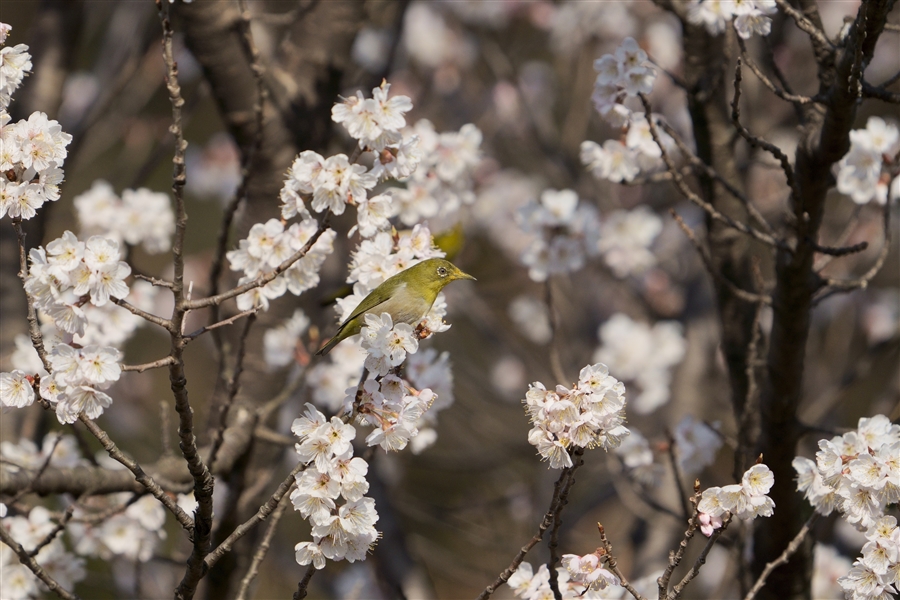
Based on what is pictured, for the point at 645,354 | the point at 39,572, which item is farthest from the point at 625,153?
→ the point at 645,354

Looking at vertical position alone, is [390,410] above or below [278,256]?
below

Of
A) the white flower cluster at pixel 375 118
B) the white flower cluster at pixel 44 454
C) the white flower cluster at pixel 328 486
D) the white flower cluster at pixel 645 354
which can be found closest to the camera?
the white flower cluster at pixel 328 486

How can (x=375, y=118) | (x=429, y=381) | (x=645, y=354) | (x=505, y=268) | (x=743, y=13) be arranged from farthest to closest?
(x=505, y=268) → (x=645, y=354) → (x=429, y=381) → (x=743, y=13) → (x=375, y=118)

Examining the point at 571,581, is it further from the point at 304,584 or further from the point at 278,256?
the point at 278,256

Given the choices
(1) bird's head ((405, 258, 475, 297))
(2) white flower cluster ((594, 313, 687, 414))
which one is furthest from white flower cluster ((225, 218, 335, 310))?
(2) white flower cluster ((594, 313, 687, 414))

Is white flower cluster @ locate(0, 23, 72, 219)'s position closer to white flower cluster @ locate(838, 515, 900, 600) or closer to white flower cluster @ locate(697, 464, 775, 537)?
white flower cluster @ locate(697, 464, 775, 537)

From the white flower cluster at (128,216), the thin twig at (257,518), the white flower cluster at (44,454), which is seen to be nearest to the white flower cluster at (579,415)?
the thin twig at (257,518)

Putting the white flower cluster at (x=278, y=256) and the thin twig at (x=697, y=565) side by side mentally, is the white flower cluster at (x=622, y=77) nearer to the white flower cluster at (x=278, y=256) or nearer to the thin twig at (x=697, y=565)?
the white flower cluster at (x=278, y=256)
